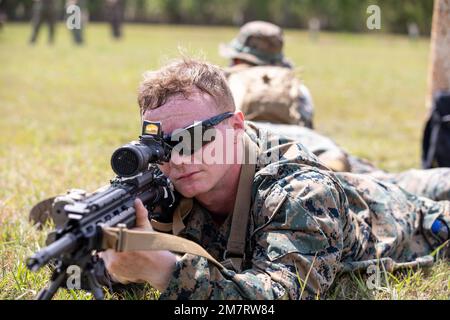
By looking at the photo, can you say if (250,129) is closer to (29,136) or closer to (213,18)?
(29,136)

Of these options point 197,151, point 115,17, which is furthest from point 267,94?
point 115,17

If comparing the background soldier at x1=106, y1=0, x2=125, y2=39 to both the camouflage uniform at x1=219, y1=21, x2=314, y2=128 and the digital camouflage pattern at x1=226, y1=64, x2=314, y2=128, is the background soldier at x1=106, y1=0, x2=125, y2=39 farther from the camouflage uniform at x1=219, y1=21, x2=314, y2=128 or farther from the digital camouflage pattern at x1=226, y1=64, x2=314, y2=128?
the digital camouflage pattern at x1=226, y1=64, x2=314, y2=128

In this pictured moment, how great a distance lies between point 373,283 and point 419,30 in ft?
176

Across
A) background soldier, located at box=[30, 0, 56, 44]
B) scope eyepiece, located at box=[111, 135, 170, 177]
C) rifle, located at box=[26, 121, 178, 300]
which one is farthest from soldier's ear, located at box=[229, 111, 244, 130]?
background soldier, located at box=[30, 0, 56, 44]

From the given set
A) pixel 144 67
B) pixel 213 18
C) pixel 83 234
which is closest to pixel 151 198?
pixel 83 234

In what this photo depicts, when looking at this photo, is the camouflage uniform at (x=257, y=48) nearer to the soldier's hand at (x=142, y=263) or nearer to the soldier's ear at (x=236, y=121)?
the soldier's ear at (x=236, y=121)

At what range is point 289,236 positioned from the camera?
2.90 m

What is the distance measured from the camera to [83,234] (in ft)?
7.55

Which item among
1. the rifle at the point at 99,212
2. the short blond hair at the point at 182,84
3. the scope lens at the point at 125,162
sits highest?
the short blond hair at the point at 182,84

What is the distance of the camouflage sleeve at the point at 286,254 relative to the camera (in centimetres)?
269

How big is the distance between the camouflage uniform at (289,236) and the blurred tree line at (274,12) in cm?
4759

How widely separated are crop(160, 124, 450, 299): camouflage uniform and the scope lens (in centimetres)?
39

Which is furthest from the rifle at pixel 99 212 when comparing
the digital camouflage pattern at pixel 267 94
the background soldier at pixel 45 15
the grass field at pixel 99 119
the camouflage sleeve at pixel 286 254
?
the background soldier at pixel 45 15

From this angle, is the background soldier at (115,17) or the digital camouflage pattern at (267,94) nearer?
the digital camouflage pattern at (267,94)
